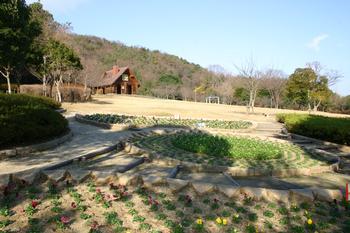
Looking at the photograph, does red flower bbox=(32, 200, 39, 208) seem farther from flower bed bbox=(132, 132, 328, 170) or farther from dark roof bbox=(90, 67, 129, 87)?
dark roof bbox=(90, 67, 129, 87)

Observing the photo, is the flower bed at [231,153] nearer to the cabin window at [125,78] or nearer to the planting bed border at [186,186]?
the planting bed border at [186,186]

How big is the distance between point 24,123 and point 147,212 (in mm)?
5295

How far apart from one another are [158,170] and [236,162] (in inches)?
81.7

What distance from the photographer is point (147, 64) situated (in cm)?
8631

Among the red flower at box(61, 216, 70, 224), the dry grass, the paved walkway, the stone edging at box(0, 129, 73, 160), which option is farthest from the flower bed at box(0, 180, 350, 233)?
the dry grass

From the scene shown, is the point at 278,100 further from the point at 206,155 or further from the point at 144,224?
the point at 144,224

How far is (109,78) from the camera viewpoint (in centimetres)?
5875

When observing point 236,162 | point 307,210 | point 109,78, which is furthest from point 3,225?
point 109,78

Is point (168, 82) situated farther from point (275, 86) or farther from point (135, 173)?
point (135, 173)

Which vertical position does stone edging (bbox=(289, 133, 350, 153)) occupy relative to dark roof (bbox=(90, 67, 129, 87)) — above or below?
below

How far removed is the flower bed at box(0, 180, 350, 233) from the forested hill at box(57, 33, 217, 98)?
61.9 meters

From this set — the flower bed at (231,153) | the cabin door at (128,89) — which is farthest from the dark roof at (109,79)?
the flower bed at (231,153)

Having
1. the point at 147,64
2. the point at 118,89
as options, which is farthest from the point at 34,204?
the point at 147,64

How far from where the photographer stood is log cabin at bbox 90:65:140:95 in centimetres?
5678
